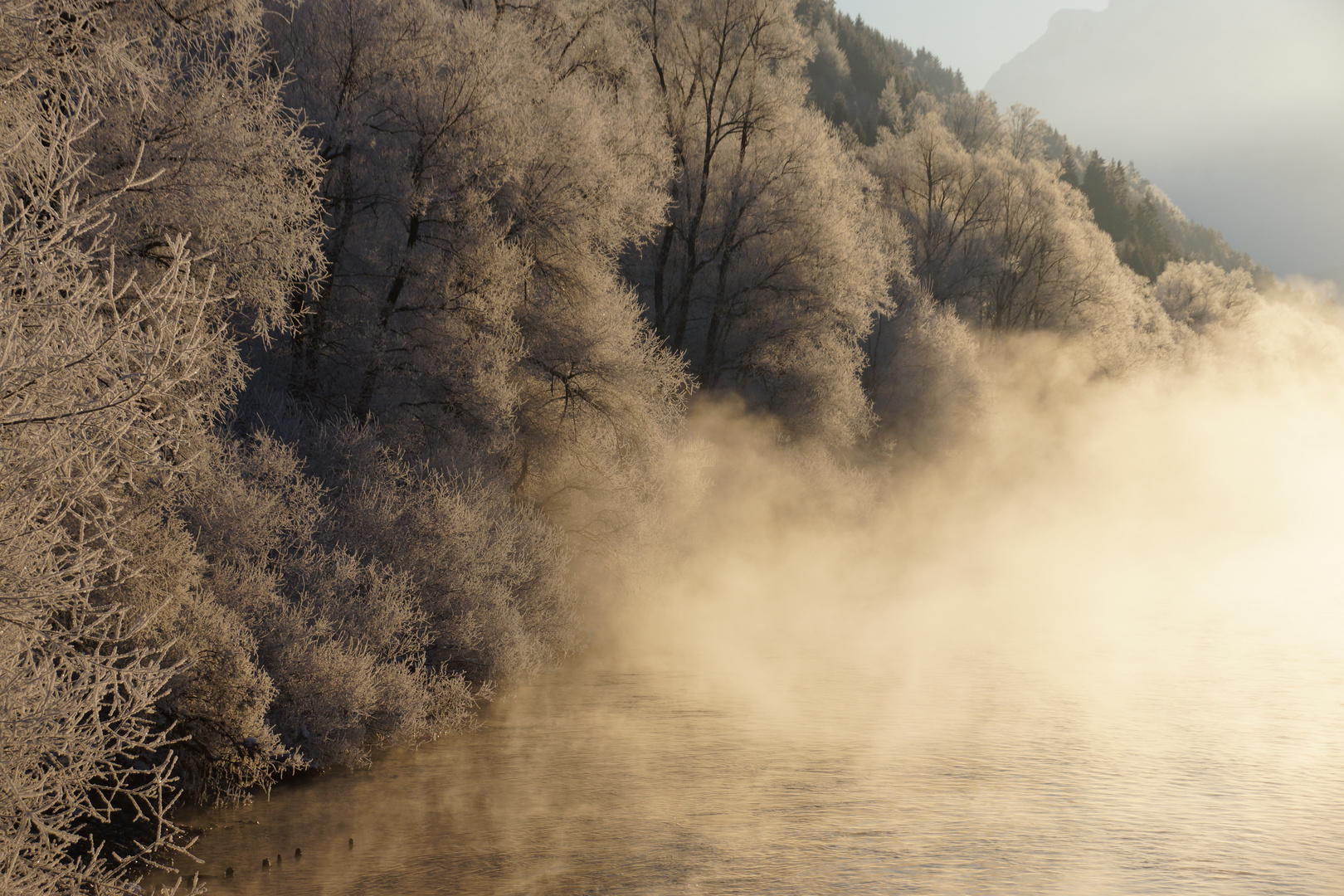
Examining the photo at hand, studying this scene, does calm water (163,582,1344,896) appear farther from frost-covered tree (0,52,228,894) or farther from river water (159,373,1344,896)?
frost-covered tree (0,52,228,894)

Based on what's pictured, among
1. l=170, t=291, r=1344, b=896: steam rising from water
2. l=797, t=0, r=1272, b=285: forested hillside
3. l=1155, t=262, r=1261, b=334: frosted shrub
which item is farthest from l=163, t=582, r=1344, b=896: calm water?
l=797, t=0, r=1272, b=285: forested hillside

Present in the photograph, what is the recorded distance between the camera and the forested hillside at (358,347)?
6.28m

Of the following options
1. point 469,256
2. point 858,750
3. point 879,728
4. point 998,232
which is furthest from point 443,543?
point 998,232

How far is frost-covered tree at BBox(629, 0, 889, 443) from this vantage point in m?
32.4

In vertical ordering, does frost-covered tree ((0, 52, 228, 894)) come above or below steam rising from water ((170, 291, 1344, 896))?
above

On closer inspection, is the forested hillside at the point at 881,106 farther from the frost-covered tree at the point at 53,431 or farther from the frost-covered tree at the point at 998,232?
the frost-covered tree at the point at 53,431

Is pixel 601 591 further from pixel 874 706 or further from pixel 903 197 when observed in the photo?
pixel 903 197

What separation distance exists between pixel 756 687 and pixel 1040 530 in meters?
30.4

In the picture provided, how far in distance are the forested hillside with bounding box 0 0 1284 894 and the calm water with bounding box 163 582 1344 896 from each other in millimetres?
1241

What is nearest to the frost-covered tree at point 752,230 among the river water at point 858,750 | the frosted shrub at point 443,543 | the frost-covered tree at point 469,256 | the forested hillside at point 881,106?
the river water at point 858,750

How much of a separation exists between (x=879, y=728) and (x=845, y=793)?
138 inches

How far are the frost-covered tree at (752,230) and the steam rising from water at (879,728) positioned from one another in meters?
2.20

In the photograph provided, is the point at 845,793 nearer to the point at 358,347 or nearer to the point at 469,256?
the point at 358,347

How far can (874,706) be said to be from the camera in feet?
61.5
